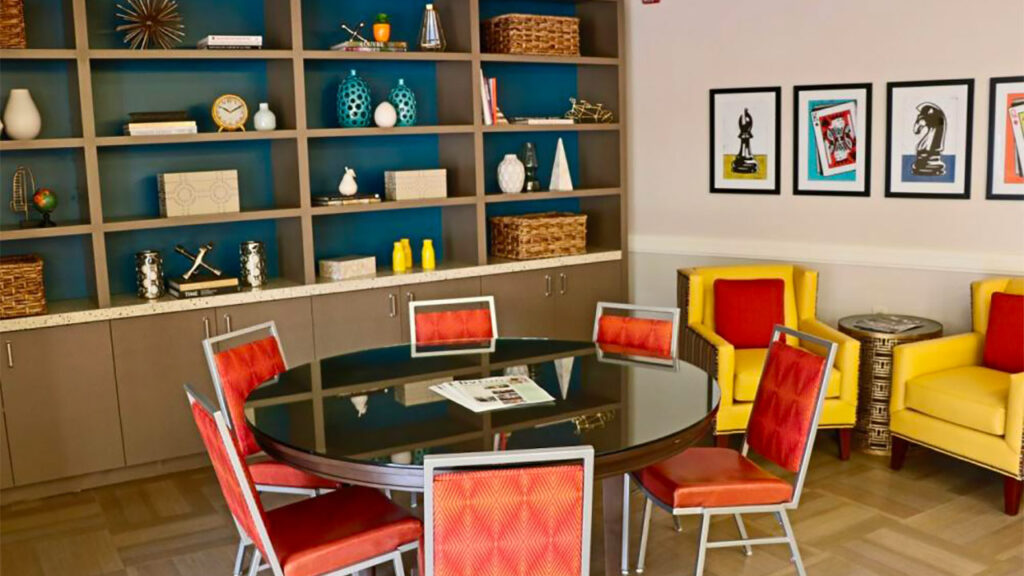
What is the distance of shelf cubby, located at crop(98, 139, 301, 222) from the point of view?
5.00 metres

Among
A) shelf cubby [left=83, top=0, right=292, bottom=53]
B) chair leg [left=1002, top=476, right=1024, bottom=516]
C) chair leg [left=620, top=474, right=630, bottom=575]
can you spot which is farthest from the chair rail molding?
shelf cubby [left=83, top=0, right=292, bottom=53]

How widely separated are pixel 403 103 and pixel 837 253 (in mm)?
2594

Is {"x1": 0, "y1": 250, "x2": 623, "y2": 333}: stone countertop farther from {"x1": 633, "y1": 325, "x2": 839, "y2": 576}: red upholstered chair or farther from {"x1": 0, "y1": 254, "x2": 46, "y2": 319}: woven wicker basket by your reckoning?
{"x1": 633, "y1": 325, "x2": 839, "y2": 576}: red upholstered chair

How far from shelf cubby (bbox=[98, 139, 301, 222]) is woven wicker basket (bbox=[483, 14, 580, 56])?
4.87ft

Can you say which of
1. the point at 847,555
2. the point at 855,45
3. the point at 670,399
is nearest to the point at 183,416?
the point at 670,399

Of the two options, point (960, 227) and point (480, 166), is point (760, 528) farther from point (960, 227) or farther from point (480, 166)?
point (480, 166)

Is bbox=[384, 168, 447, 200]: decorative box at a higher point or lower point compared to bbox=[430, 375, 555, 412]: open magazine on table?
higher

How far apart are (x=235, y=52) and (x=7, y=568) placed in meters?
2.54

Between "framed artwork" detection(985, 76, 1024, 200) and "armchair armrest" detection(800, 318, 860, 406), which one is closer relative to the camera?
"armchair armrest" detection(800, 318, 860, 406)

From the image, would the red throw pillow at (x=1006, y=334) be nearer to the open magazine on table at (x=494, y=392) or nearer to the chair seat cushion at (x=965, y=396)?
the chair seat cushion at (x=965, y=396)

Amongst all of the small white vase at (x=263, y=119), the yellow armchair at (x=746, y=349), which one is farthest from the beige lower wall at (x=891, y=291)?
the small white vase at (x=263, y=119)

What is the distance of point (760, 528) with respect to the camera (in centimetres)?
409

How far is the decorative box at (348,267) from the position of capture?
531cm

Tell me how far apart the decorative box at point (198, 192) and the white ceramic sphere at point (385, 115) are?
84 centimetres
